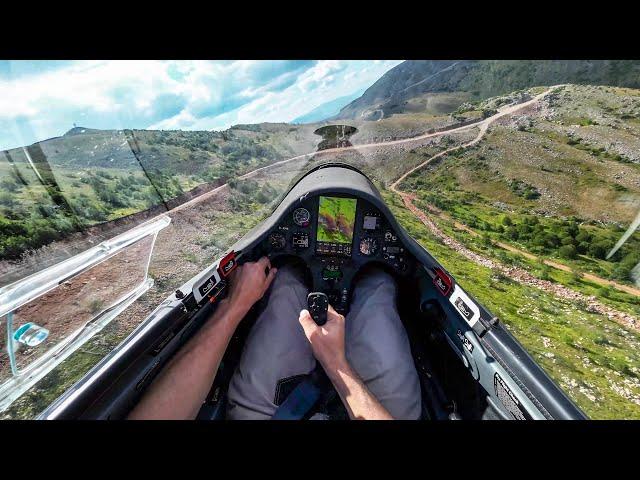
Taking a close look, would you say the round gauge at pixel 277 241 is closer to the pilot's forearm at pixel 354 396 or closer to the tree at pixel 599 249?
the pilot's forearm at pixel 354 396

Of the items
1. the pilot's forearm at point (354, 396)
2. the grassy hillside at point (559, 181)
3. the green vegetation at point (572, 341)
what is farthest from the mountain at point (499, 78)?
the pilot's forearm at point (354, 396)

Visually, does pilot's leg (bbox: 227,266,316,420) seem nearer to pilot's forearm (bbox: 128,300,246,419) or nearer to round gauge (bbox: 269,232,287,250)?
pilot's forearm (bbox: 128,300,246,419)

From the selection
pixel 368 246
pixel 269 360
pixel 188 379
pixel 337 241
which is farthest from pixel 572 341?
pixel 188 379

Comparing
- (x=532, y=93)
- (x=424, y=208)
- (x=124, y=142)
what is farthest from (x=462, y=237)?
(x=532, y=93)

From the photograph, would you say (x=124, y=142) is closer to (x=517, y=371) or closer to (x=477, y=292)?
(x=477, y=292)

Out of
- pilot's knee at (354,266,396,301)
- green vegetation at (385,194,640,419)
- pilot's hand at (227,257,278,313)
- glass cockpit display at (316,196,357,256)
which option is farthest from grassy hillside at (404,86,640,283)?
pilot's hand at (227,257,278,313)

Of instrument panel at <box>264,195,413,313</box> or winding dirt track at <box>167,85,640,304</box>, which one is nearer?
instrument panel at <box>264,195,413,313</box>
